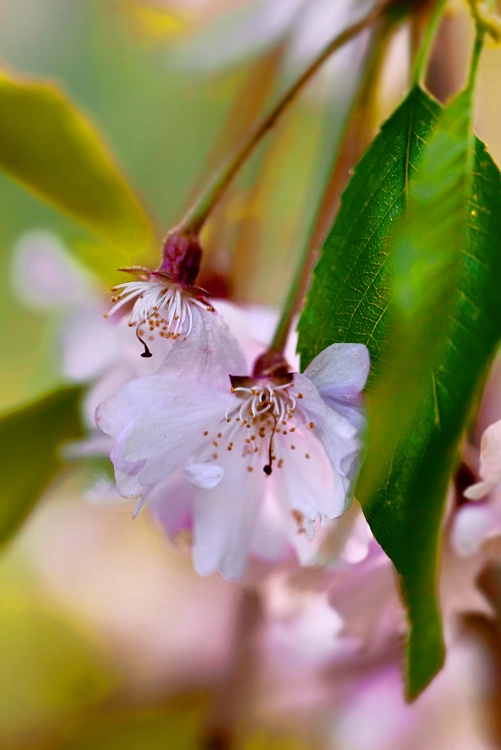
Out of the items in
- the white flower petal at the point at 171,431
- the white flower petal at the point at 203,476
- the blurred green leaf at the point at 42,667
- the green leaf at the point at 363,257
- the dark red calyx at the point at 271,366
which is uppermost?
the green leaf at the point at 363,257

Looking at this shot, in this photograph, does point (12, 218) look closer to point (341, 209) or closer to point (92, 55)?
point (92, 55)

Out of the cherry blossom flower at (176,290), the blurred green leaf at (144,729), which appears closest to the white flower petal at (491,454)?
the cherry blossom flower at (176,290)

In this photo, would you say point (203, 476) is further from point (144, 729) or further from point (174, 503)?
point (144, 729)

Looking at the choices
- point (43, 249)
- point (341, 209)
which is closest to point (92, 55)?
point (43, 249)

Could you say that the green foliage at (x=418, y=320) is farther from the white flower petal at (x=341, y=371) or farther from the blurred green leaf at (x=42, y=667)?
the blurred green leaf at (x=42, y=667)

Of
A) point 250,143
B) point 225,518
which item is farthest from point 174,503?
point 250,143

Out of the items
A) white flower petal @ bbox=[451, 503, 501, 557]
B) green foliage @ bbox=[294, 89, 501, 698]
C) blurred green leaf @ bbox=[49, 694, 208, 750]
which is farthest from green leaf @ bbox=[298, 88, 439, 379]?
blurred green leaf @ bbox=[49, 694, 208, 750]

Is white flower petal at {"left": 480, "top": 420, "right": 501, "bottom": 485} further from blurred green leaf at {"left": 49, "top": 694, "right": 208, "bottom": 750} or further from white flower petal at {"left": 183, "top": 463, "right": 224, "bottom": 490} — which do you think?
blurred green leaf at {"left": 49, "top": 694, "right": 208, "bottom": 750}
